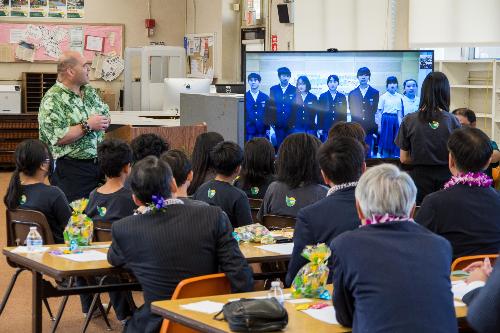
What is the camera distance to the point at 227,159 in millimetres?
5293

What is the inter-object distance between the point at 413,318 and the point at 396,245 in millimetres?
232

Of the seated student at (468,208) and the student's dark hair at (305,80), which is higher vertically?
the student's dark hair at (305,80)

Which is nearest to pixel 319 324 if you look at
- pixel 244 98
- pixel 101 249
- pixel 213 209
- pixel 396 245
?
pixel 396 245

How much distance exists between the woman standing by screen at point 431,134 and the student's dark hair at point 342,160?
284 cm

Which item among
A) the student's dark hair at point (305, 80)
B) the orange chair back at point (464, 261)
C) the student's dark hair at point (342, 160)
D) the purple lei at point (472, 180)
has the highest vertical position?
the student's dark hair at point (305, 80)

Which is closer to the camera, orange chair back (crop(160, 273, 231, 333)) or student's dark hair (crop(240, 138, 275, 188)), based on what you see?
orange chair back (crop(160, 273, 231, 333))

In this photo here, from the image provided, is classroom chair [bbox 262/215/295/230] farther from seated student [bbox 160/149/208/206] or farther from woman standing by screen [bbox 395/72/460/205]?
woman standing by screen [bbox 395/72/460/205]

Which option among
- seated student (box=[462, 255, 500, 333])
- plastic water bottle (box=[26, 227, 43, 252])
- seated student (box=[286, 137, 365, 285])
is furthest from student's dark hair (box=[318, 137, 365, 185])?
plastic water bottle (box=[26, 227, 43, 252])

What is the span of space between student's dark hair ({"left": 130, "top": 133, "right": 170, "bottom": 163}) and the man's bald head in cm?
72

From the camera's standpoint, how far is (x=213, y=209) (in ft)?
12.7

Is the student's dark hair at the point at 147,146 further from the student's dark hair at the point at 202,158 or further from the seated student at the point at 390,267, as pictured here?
→ the seated student at the point at 390,267

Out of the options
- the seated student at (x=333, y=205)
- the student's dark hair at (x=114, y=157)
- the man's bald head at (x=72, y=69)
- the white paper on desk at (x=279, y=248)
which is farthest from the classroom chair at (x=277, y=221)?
the man's bald head at (x=72, y=69)

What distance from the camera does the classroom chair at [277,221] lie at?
16.6 feet

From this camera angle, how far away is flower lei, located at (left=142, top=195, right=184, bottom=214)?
12.5 feet
